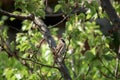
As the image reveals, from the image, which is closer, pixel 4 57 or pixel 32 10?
pixel 32 10

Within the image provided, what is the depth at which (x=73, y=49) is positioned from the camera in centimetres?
494

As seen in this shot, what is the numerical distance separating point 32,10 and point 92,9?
61 cm

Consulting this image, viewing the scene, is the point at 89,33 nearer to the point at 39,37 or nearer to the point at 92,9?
the point at 39,37

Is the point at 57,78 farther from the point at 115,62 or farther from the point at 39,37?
the point at 115,62

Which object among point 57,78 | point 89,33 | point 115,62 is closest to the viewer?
point 57,78

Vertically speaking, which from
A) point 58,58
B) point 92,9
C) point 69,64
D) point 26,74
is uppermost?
point 92,9

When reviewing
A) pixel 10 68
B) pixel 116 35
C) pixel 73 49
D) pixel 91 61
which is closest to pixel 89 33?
pixel 73 49

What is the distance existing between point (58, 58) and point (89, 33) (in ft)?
5.53

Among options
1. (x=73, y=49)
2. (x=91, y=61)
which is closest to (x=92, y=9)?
(x=91, y=61)

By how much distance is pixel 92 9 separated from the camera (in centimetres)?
385

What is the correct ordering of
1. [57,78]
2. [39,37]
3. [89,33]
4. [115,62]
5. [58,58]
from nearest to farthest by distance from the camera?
1. [58,58]
2. [57,78]
3. [39,37]
4. [115,62]
5. [89,33]

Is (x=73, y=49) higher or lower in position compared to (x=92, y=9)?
lower

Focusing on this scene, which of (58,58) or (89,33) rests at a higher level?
(58,58)

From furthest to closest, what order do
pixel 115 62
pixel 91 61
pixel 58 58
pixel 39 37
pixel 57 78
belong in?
pixel 115 62
pixel 39 37
pixel 91 61
pixel 57 78
pixel 58 58
